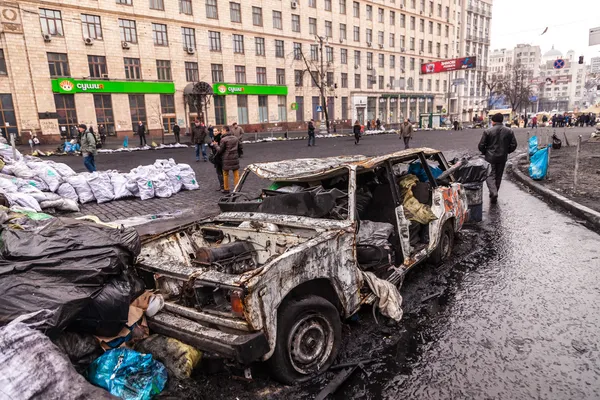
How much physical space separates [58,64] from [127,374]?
35783 mm

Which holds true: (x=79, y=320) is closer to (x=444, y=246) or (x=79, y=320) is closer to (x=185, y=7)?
(x=444, y=246)

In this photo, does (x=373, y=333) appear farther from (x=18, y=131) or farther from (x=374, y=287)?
(x=18, y=131)

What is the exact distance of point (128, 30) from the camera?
111 feet

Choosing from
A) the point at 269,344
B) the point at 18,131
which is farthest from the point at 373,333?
the point at 18,131

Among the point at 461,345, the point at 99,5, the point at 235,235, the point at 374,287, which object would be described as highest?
the point at 99,5

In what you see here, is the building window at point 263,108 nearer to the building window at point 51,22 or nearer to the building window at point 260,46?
the building window at point 260,46

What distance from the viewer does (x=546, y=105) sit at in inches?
5192

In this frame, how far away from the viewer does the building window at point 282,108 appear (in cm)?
4459

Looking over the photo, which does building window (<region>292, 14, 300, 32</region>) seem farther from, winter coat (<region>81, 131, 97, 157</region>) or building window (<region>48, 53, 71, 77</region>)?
winter coat (<region>81, 131, 97, 157</region>)

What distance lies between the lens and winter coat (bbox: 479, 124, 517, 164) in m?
8.15

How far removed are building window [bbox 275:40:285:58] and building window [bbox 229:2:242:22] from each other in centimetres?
504

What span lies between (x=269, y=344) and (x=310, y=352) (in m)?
0.53

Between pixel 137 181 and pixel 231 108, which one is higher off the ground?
pixel 231 108

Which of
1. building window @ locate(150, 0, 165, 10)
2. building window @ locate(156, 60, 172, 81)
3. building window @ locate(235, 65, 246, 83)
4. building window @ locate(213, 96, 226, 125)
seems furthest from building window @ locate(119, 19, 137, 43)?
building window @ locate(235, 65, 246, 83)
